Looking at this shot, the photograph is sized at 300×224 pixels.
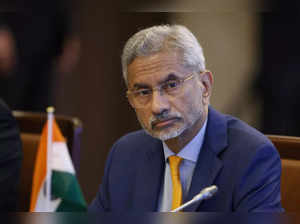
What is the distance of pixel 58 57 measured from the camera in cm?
539

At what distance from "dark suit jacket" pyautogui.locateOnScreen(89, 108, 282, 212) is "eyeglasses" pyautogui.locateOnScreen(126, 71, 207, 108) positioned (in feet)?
0.64

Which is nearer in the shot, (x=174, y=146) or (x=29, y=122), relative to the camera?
(x=174, y=146)

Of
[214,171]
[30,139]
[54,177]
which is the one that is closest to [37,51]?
[30,139]

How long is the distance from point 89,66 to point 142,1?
784mm

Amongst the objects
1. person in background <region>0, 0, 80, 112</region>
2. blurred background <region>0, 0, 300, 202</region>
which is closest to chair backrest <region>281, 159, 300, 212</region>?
blurred background <region>0, 0, 300, 202</region>

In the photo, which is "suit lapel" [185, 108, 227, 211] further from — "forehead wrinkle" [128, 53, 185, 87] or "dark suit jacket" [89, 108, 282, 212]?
"forehead wrinkle" [128, 53, 185, 87]

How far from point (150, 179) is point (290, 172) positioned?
1.66 feet

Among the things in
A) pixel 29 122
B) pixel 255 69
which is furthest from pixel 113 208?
pixel 255 69

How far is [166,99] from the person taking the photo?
6.97 ft

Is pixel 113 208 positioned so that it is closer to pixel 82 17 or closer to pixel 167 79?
pixel 167 79

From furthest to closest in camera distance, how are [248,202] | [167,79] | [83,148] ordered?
[83,148]
[167,79]
[248,202]

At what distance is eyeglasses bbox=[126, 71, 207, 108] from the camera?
213 centimetres

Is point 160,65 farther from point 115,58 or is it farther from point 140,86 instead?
point 115,58

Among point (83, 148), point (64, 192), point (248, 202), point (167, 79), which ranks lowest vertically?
point (83, 148)
